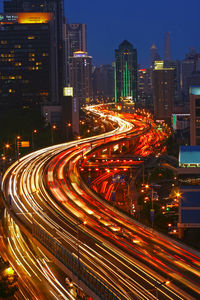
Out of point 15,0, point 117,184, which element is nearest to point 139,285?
point 117,184

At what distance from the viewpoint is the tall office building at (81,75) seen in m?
157

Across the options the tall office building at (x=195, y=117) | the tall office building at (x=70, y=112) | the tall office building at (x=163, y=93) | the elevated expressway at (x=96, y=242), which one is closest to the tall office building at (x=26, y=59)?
the tall office building at (x=70, y=112)

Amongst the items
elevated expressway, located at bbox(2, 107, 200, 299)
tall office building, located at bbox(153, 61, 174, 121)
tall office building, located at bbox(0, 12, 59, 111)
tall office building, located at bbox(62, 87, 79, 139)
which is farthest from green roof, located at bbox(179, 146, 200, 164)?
tall office building, located at bbox(153, 61, 174, 121)

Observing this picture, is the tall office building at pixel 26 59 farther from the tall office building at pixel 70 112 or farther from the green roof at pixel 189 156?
the green roof at pixel 189 156

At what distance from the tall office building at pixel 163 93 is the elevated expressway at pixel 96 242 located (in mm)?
72461

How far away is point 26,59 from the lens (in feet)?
240

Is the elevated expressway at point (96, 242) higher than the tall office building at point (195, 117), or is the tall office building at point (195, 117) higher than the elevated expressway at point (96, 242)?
the tall office building at point (195, 117)

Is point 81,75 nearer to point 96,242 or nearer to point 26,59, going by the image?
point 26,59

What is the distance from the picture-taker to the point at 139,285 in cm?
1656

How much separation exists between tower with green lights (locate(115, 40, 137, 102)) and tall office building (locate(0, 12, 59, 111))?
83.2 metres

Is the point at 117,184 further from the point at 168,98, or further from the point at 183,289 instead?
the point at 168,98

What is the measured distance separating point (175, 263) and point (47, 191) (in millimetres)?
13528

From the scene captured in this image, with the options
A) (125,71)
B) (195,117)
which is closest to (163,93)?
(125,71)

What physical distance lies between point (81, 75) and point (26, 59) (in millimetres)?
87032
